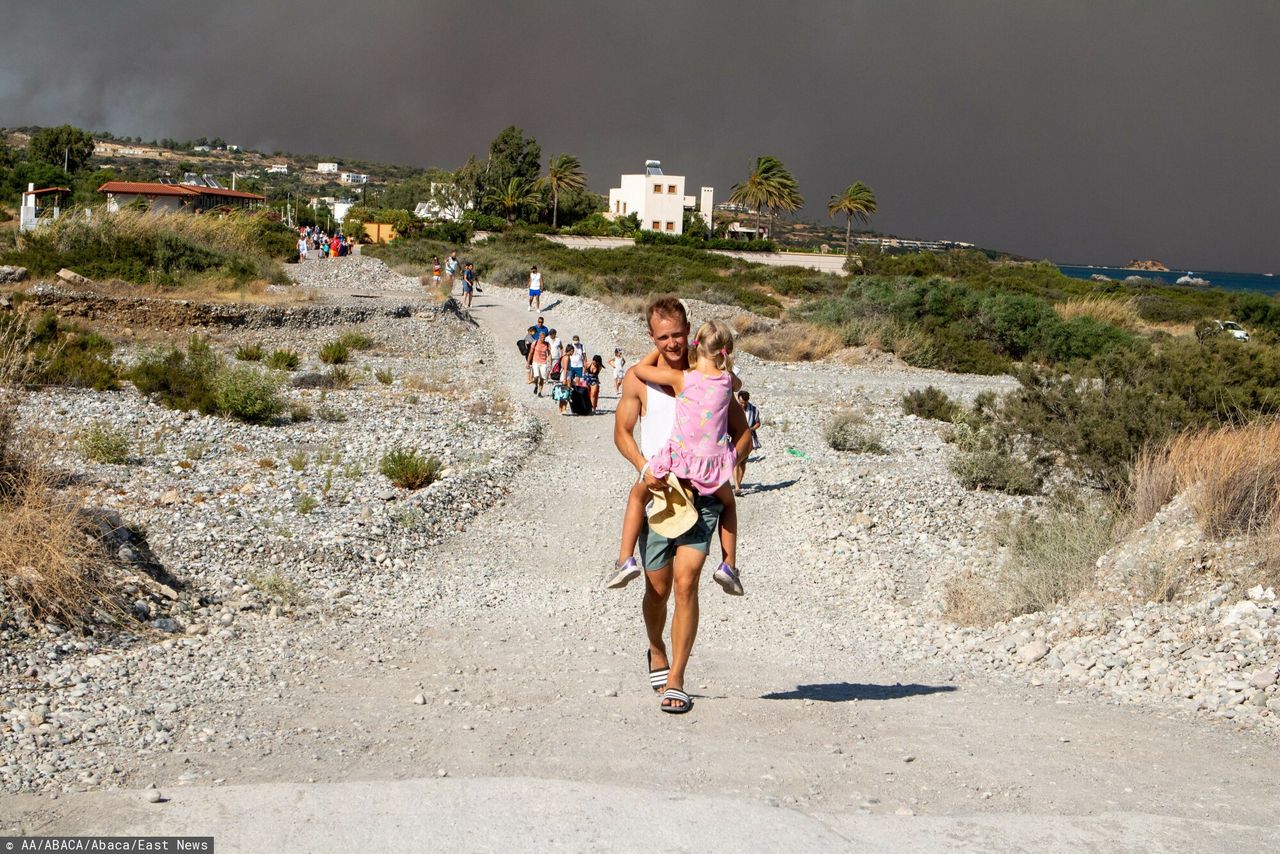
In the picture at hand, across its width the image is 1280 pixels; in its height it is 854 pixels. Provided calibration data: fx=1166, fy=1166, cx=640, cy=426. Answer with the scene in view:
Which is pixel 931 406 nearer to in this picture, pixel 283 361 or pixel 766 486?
pixel 766 486

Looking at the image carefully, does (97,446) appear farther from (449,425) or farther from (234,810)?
(234,810)

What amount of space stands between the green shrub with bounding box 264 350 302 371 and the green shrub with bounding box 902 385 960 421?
12.6 metres

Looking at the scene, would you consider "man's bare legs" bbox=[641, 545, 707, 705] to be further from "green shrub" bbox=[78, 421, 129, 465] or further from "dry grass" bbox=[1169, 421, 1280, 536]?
"green shrub" bbox=[78, 421, 129, 465]

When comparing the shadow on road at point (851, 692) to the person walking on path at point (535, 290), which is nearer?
the shadow on road at point (851, 692)

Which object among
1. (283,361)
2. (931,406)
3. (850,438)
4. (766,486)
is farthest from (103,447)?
(931,406)

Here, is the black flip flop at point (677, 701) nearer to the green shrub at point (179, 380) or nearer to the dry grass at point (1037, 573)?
the dry grass at point (1037, 573)

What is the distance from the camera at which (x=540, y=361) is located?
22.5 m

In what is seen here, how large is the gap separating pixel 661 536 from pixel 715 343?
3.12ft

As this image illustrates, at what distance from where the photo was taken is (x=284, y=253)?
46.4 meters

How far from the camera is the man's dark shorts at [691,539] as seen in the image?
5.54 metres

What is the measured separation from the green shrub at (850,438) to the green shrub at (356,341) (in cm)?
1357

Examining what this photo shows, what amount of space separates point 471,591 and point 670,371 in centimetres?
450

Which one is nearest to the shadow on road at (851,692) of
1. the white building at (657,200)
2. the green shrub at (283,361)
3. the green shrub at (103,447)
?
the green shrub at (103,447)

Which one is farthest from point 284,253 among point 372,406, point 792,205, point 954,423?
point 792,205
